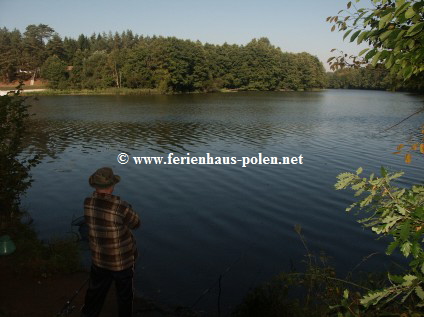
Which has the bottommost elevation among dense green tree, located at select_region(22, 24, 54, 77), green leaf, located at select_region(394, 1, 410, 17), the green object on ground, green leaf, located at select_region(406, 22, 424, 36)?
the green object on ground

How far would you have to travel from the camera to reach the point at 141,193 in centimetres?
1420

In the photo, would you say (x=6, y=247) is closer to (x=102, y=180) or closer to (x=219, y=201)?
(x=102, y=180)

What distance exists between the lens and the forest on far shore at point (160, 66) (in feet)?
297

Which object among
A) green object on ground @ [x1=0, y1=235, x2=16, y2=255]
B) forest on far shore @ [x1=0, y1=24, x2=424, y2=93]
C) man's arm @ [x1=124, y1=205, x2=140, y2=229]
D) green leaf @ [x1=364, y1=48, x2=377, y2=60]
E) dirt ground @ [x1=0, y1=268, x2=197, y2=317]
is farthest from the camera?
forest on far shore @ [x1=0, y1=24, x2=424, y2=93]

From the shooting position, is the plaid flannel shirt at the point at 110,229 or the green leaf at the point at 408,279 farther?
the plaid flannel shirt at the point at 110,229

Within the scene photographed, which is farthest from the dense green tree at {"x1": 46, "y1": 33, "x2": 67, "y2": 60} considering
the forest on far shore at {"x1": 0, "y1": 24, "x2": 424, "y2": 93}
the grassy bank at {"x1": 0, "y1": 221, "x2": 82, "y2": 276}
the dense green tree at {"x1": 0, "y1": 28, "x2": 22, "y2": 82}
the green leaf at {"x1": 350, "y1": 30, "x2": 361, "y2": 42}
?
the green leaf at {"x1": 350, "y1": 30, "x2": 361, "y2": 42}

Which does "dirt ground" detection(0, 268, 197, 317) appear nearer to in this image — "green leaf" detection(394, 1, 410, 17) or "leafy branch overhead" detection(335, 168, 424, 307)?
"leafy branch overhead" detection(335, 168, 424, 307)

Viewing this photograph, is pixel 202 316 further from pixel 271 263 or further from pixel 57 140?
pixel 57 140

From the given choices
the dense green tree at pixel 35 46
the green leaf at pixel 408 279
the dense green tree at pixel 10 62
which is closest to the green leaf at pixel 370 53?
the green leaf at pixel 408 279

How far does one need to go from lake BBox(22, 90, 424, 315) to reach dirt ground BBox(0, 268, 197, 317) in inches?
32.5

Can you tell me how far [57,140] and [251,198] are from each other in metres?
18.5

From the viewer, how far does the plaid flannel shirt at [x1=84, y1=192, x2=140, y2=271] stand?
4.84 m

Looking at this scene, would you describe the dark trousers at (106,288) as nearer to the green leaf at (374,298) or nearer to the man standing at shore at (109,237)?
the man standing at shore at (109,237)

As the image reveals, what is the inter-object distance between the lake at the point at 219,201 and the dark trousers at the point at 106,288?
7.10ft
